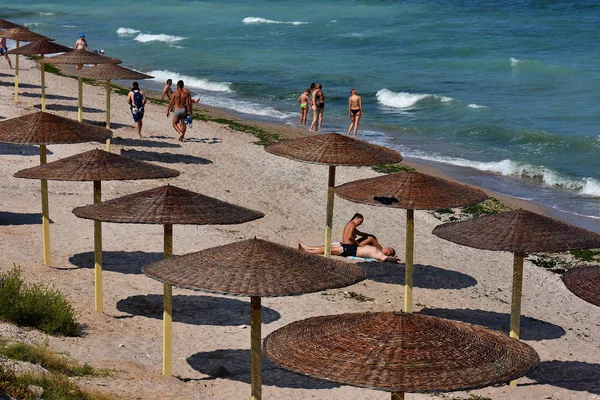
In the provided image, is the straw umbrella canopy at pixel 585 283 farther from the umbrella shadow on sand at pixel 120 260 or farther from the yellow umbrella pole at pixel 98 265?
the umbrella shadow on sand at pixel 120 260

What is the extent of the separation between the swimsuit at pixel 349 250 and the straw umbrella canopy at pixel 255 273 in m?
6.41

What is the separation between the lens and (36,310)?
37.8ft

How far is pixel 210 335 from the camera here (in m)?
12.5

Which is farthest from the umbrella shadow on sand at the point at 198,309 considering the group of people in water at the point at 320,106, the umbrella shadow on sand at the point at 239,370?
the group of people in water at the point at 320,106

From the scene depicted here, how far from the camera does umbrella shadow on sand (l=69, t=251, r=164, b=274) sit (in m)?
14.6

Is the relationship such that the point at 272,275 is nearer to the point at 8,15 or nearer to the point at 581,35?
the point at 581,35

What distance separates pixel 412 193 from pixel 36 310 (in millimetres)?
4823

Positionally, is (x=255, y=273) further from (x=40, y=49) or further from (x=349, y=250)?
(x=40, y=49)

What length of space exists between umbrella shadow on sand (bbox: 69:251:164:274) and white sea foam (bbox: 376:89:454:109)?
2221cm

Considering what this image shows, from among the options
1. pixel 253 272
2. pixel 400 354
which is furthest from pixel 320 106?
pixel 400 354

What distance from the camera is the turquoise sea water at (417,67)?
2828 centimetres

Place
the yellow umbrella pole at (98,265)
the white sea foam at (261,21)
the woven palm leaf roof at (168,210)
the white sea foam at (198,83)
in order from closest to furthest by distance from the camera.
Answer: the woven palm leaf roof at (168,210) → the yellow umbrella pole at (98,265) → the white sea foam at (198,83) → the white sea foam at (261,21)

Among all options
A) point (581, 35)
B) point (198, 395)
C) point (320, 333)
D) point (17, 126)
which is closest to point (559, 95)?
point (581, 35)

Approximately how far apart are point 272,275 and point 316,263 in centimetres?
60
